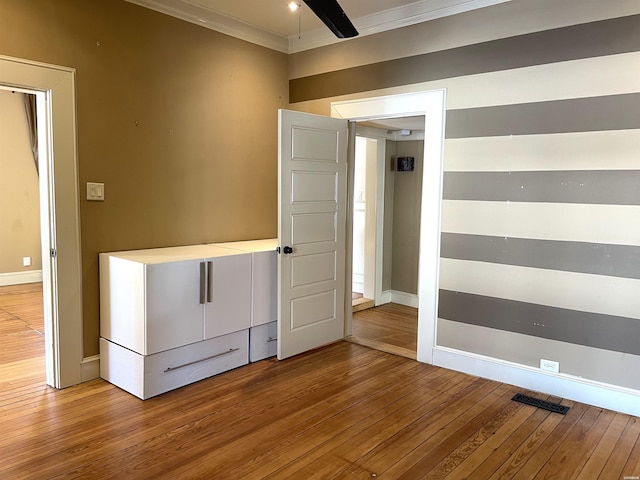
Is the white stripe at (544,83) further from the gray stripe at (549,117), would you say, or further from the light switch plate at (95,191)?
the light switch plate at (95,191)

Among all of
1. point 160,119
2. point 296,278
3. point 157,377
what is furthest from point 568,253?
point 160,119

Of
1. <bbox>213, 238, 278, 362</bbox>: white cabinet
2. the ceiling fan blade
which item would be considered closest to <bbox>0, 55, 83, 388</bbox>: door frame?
<bbox>213, 238, 278, 362</bbox>: white cabinet

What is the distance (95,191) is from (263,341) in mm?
1700

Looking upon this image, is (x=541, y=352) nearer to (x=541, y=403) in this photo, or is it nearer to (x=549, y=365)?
(x=549, y=365)

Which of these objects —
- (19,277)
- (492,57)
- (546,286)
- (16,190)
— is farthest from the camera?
(19,277)

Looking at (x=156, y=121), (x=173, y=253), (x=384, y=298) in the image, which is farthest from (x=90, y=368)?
(x=384, y=298)

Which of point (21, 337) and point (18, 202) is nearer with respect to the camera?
point (21, 337)

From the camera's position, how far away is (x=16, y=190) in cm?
636

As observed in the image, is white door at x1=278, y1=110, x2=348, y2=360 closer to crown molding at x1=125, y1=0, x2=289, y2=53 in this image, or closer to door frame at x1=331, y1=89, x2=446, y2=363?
door frame at x1=331, y1=89, x2=446, y2=363

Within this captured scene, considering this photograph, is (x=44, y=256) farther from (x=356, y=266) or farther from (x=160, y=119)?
(x=356, y=266)

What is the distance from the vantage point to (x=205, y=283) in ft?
10.9

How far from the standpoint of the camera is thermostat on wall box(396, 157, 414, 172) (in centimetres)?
556

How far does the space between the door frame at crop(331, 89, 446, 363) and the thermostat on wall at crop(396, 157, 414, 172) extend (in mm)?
1709

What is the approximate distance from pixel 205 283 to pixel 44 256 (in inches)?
42.0
